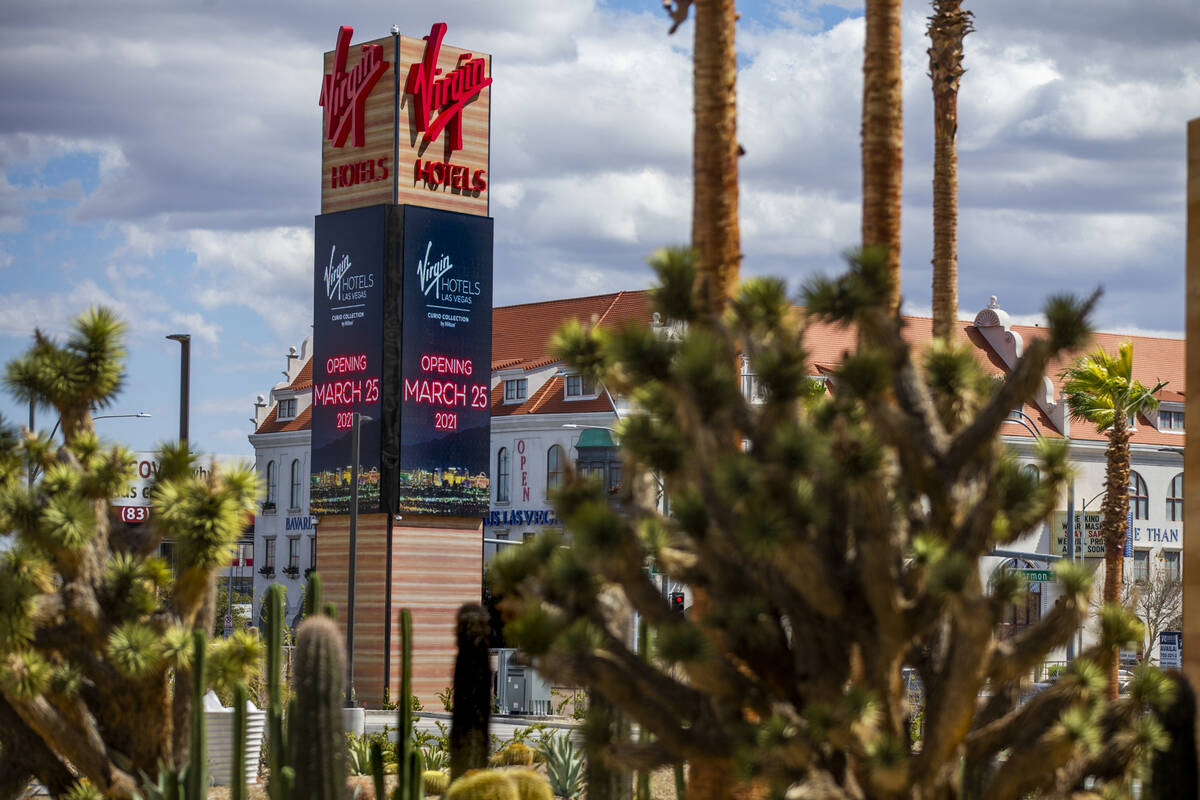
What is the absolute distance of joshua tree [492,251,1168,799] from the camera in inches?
341

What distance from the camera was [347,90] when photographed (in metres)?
39.7

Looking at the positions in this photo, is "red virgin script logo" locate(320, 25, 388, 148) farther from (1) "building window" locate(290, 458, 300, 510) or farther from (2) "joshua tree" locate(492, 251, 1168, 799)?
(1) "building window" locate(290, 458, 300, 510)

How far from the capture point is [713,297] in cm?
1166

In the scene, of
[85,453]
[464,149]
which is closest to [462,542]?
[464,149]

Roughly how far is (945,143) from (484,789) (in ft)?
34.5

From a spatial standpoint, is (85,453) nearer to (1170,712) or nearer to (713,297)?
(713,297)

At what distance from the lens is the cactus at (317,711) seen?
38.2 feet

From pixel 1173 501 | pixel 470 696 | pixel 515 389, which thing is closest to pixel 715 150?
pixel 470 696

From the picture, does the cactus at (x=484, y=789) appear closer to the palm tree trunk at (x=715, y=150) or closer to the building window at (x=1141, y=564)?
the palm tree trunk at (x=715, y=150)

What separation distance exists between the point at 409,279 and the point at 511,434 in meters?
28.0

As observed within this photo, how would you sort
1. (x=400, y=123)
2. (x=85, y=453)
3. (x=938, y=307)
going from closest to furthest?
(x=85, y=453) < (x=938, y=307) < (x=400, y=123)

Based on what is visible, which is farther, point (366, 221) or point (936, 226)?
point (366, 221)

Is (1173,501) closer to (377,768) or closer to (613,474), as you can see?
(613,474)

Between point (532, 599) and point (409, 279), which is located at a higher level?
point (409, 279)
